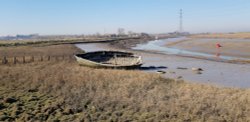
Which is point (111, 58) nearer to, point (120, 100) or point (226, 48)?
point (120, 100)

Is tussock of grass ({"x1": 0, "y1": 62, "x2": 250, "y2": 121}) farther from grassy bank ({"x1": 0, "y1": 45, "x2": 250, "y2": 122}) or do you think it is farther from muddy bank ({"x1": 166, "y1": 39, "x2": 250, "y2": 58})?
muddy bank ({"x1": 166, "y1": 39, "x2": 250, "y2": 58})

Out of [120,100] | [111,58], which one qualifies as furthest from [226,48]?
[120,100]

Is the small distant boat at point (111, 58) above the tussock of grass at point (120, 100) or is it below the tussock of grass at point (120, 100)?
above

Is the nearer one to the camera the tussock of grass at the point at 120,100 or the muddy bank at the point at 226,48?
the tussock of grass at the point at 120,100

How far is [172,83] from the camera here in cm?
1783

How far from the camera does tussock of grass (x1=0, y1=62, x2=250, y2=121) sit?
1116cm

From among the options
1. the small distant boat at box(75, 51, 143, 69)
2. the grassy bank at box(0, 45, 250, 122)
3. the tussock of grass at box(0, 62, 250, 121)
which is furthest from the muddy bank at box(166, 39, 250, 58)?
the grassy bank at box(0, 45, 250, 122)

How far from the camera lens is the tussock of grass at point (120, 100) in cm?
1116

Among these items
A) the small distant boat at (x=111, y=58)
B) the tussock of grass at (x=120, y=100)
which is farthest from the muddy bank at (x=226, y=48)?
the tussock of grass at (x=120, y=100)

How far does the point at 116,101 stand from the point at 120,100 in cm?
27

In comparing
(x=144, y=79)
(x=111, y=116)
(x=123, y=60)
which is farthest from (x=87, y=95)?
(x=123, y=60)

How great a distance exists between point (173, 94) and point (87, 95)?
4.48 m

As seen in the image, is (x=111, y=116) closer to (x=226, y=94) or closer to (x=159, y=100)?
(x=159, y=100)

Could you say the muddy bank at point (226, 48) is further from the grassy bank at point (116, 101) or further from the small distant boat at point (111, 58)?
the grassy bank at point (116, 101)
